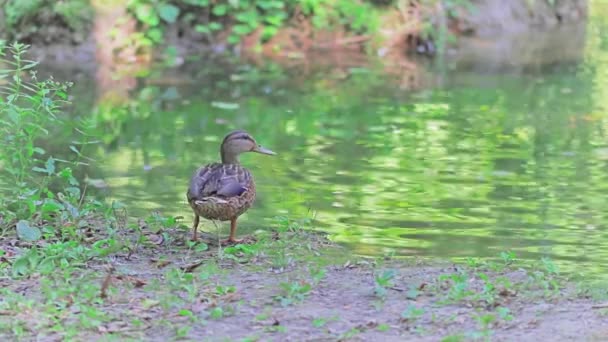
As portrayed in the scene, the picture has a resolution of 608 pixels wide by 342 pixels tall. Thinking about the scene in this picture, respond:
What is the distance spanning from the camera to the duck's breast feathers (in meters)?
6.90

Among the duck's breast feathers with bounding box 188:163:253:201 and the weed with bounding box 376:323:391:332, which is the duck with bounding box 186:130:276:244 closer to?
the duck's breast feathers with bounding box 188:163:253:201

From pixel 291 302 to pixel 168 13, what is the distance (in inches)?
479

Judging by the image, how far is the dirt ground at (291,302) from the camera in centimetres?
521

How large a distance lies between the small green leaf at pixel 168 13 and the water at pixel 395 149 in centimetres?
121

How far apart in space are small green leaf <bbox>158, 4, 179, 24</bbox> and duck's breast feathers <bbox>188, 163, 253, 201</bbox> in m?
10.5

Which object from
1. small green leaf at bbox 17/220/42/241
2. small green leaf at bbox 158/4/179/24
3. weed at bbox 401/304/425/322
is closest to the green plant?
small green leaf at bbox 17/220/42/241

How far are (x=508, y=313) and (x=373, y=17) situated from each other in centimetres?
1292

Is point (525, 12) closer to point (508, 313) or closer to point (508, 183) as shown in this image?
A: point (508, 183)

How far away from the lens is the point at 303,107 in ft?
43.1

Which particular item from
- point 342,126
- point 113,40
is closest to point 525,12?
point 113,40

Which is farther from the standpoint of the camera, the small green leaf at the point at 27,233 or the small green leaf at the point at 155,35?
the small green leaf at the point at 155,35

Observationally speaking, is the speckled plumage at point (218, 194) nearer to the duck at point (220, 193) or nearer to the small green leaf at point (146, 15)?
the duck at point (220, 193)

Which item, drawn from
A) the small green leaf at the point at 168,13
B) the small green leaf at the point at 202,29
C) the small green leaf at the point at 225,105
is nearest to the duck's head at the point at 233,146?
the small green leaf at the point at 225,105

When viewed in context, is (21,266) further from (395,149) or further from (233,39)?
(233,39)
